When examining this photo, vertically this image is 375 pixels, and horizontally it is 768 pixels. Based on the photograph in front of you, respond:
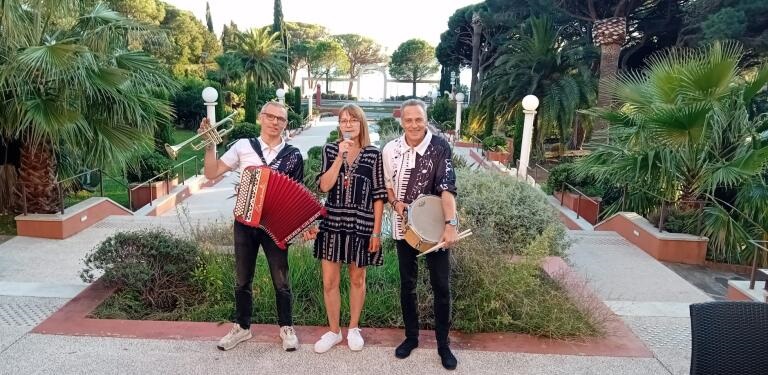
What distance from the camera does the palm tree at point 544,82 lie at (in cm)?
1512

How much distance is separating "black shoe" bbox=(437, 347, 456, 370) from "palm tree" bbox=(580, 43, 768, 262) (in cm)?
458

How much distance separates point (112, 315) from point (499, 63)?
15335 mm

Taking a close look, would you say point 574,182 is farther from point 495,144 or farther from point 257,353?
point 257,353

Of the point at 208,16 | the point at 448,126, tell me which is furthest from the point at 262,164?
the point at 208,16

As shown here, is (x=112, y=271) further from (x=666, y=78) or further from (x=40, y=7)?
(x=666, y=78)

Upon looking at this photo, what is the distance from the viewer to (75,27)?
730cm

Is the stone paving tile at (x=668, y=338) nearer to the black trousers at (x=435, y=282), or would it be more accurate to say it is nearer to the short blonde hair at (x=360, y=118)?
the black trousers at (x=435, y=282)

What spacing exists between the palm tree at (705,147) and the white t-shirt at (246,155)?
522cm

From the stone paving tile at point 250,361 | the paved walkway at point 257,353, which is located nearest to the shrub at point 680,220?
the paved walkway at point 257,353

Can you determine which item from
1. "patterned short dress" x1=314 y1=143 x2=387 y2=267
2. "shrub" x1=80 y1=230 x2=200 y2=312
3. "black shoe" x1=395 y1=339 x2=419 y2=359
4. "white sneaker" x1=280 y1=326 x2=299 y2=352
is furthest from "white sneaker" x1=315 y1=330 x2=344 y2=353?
"shrub" x1=80 y1=230 x2=200 y2=312

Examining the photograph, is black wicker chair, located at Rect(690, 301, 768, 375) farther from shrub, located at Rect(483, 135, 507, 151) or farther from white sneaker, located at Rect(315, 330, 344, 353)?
shrub, located at Rect(483, 135, 507, 151)

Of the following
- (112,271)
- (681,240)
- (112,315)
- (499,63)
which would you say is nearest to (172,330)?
(112,315)

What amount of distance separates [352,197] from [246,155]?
698 millimetres

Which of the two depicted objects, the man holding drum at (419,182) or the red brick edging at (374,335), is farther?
the red brick edging at (374,335)
